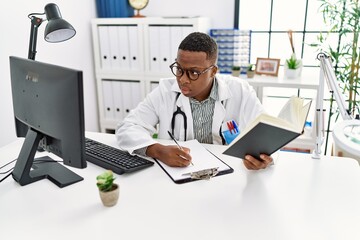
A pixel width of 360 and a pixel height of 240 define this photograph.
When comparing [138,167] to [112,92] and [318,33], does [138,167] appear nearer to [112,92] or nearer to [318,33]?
[112,92]

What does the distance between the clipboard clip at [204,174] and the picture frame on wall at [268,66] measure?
1.74m

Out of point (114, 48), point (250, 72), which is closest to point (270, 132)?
point (250, 72)

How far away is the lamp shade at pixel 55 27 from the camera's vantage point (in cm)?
131

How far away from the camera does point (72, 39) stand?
2789 mm

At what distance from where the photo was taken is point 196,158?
→ 1325 millimetres

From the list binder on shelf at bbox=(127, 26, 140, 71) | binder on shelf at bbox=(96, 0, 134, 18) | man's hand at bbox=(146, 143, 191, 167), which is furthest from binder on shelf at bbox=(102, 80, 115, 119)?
man's hand at bbox=(146, 143, 191, 167)

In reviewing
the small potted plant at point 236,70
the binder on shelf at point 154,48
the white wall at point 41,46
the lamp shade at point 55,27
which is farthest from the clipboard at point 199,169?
the binder on shelf at point 154,48

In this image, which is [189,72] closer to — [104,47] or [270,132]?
[270,132]

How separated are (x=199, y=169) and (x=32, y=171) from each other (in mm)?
631

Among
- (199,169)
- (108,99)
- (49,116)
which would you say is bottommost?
(108,99)

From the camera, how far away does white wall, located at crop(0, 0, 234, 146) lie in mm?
2139

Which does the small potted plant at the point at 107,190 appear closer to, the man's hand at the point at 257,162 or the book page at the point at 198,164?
the book page at the point at 198,164

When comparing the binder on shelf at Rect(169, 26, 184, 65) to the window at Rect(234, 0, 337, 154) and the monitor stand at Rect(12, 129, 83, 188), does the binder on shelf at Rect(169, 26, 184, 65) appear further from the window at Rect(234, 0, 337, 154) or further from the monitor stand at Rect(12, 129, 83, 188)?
the monitor stand at Rect(12, 129, 83, 188)

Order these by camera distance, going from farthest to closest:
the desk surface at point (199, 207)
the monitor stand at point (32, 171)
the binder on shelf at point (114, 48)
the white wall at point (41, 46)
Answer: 1. the binder on shelf at point (114, 48)
2. the white wall at point (41, 46)
3. the monitor stand at point (32, 171)
4. the desk surface at point (199, 207)
